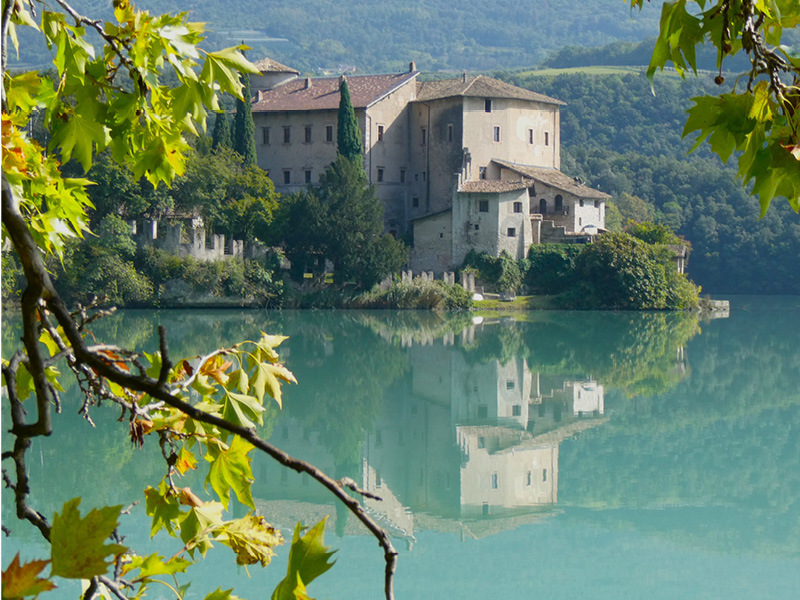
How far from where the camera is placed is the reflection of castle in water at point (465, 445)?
35.7 ft

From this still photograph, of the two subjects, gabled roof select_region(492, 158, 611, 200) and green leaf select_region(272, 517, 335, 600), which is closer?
green leaf select_region(272, 517, 335, 600)

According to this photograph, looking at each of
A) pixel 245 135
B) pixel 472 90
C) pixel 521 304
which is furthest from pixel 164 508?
pixel 472 90

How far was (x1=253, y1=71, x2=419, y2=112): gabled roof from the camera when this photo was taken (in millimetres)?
43719

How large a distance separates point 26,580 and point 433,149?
43.0 m

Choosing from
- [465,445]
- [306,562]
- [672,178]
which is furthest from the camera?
[672,178]

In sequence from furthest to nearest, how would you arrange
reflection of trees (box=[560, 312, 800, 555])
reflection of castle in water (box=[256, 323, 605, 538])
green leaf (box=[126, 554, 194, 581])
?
reflection of castle in water (box=[256, 323, 605, 538]), reflection of trees (box=[560, 312, 800, 555]), green leaf (box=[126, 554, 194, 581])

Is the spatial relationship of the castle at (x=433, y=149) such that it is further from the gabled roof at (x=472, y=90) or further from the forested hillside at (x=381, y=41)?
the forested hillside at (x=381, y=41)

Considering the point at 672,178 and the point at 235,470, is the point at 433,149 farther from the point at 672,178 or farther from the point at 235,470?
the point at 235,470

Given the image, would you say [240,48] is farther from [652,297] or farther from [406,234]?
[406,234]

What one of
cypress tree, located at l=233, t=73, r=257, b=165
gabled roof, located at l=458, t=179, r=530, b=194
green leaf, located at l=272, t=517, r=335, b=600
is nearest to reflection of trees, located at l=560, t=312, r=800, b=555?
green leaf, located at l=272, t=517, r=335, b=600

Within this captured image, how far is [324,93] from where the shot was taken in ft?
147

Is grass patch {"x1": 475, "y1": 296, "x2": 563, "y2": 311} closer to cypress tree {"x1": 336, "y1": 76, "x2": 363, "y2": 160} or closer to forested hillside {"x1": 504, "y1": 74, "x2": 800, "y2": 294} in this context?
cypress tree {"x1": 336, "y1": 76, "x2": 363, "y2": 160}

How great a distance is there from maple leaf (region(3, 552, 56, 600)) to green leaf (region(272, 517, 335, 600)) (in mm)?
374

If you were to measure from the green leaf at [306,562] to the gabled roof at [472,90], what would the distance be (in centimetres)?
4174
